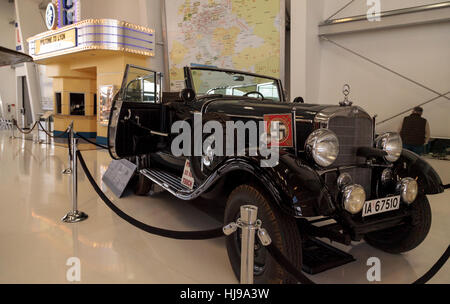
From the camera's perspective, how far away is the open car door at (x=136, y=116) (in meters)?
3.36

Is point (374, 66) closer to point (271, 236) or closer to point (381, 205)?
point (381, 205)

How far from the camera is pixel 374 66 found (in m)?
6.87

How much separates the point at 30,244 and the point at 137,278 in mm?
1144

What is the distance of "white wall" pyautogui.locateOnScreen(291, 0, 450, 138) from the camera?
6184 mm

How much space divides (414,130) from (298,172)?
A: 5.19 meters

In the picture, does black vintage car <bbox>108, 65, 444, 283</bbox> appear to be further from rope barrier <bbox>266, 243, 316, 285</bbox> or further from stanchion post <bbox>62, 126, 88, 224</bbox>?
stanchion post <bbox>62, 126, 88, 224</bbox>

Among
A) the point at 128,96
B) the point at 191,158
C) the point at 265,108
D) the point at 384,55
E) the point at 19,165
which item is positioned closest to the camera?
the point at 265,108

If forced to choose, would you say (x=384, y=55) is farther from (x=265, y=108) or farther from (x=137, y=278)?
(x=137, y=278)

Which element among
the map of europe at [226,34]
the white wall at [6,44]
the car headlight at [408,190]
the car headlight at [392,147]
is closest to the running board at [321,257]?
the car headlight at [408,190]

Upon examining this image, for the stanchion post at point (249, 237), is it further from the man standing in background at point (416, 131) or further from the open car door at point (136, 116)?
the man standing in background at point (416, 131)

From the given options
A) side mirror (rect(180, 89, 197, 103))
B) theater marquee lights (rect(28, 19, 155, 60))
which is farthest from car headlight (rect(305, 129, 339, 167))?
theater marquee lights (rect(28, 19, 155, 60))
